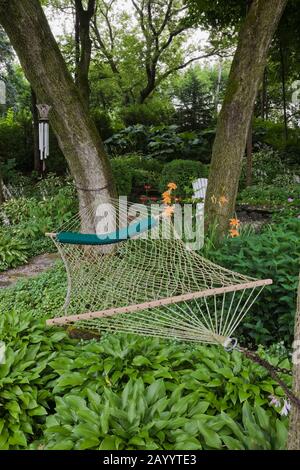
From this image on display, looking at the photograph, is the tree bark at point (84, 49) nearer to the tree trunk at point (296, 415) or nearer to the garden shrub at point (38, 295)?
the garden shrub at point (38, 295)

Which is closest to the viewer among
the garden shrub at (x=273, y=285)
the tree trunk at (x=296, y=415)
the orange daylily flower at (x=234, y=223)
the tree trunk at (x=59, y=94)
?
the tree trunk at (x=296, y=415)

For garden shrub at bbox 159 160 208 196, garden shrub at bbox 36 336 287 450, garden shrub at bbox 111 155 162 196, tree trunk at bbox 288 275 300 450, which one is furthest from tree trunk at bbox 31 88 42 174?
tree trunk at bbox 288 275 300 450

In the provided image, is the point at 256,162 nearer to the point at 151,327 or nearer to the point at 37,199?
the point at 37,199

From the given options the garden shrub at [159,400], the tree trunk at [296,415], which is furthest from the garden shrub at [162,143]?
the tree trunk at [296,415]

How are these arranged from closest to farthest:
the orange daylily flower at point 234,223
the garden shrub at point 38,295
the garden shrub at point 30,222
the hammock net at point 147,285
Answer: the hammock net at point 147,285 < the garden shrub at point 38,295 < the orange daylily flower at point 234,223 < the garden shrub at point 30,222

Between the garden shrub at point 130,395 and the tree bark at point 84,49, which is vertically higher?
the tree bark at point 84,49

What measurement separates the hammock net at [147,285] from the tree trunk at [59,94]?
0.20 metres

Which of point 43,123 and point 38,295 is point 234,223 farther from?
point 43,123

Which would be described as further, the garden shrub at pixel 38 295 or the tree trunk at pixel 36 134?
the tree trunk at pixel 36 134

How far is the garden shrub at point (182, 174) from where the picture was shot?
216 inches

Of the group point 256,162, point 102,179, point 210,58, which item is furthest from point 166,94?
point 102,179

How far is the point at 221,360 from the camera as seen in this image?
1934 millimetres

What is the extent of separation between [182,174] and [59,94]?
2.55 metres

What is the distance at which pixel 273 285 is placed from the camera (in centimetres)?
239
